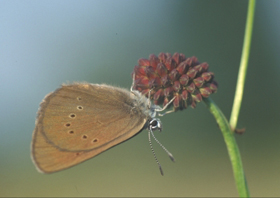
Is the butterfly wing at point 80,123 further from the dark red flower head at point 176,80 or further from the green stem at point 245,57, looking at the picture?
the green stem at point 245,57

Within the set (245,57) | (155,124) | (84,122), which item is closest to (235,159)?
(245,57)

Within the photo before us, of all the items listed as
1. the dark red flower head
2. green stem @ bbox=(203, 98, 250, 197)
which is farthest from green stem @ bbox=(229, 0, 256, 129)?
the dark red flower head

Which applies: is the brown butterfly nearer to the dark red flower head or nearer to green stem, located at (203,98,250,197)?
the dark red flower head

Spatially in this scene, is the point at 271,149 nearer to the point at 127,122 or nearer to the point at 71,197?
the point at 71,197

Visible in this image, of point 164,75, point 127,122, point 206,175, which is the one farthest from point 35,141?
point 206,175

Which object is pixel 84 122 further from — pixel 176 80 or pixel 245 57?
pixel 245 57
